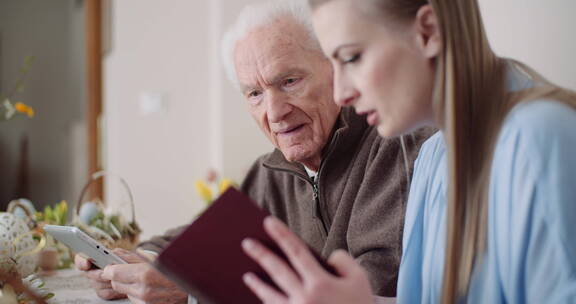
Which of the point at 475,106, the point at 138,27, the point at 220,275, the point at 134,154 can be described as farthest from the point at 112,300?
the point at 138,27

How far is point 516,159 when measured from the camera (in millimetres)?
665

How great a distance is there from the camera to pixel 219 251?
0.69 m

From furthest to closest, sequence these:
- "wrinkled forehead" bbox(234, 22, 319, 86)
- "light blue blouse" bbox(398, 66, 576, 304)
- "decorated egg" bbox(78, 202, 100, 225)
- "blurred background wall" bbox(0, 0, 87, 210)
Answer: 1. "blurred background wall" bbox(0, 0, 87, 210)
2. "decorated egg" bbox(78, 202, 100, 225)
3. "wrinkled forehead" bbox(234, 22, 319, 86)
4. "light blue blouse" bbox(398, 66, 576, 304)

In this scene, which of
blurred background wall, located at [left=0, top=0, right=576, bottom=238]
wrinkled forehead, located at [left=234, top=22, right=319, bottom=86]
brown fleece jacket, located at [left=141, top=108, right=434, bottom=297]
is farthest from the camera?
blurred background wall, located at [left=0, top=0, right=576, bottom=238]

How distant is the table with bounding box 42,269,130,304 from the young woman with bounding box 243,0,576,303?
562 mm

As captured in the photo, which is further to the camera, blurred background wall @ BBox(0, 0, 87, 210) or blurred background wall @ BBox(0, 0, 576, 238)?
blurred background wall @ BBox(0, 0, 87, 210)

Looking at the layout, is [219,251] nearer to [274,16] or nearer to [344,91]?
[344,91]

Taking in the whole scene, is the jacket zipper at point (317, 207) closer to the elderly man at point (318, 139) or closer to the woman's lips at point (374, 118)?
the elderly man at point (318, 139)

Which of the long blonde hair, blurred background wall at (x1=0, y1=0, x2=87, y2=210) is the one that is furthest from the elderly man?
blurred background wall at (x1=0, y1=0, x2=87, y2=210)

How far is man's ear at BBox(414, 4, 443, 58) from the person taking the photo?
2.34 ft

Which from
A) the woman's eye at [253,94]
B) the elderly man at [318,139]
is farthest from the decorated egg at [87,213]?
the woman's eye at [253,94]

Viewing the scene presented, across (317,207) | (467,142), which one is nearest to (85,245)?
(317,207)

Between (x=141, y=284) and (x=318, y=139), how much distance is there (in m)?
0.51

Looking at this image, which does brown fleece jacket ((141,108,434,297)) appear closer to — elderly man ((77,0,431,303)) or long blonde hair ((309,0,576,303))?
elderly man ((77,0,431,303))
